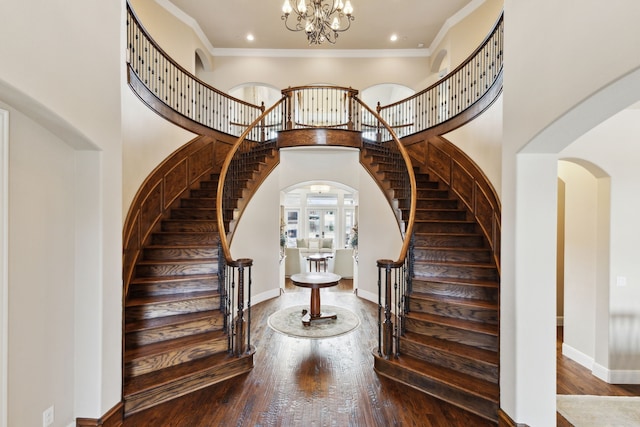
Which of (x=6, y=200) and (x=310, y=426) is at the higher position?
(x=6, y=200)

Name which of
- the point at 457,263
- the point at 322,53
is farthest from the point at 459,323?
the point at 322,53

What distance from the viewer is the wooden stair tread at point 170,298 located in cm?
317

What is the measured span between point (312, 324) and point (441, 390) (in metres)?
2.27

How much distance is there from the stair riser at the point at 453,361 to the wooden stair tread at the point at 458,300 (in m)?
0.51

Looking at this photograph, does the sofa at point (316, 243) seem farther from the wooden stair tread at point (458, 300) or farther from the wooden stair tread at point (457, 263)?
the wooden stair tread at point (458, 300)

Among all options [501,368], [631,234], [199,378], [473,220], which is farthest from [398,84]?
[199,378]

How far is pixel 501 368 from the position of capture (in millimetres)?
2455

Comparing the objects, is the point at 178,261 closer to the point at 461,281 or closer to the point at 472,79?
the point at 461,281

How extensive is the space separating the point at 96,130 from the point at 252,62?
6227 mm

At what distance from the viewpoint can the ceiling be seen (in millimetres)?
5867

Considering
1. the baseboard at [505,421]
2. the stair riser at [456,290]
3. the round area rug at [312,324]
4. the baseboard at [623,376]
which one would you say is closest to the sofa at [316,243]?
the round area rug at [312,324]

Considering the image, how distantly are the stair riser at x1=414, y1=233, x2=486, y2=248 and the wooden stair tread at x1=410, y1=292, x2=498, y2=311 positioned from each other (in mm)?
734

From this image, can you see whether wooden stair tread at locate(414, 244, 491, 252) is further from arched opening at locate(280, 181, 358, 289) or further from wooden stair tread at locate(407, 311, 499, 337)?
arched opening at locate(280, 181, 358, 289)

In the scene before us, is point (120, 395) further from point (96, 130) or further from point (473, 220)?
point (473, 220)
